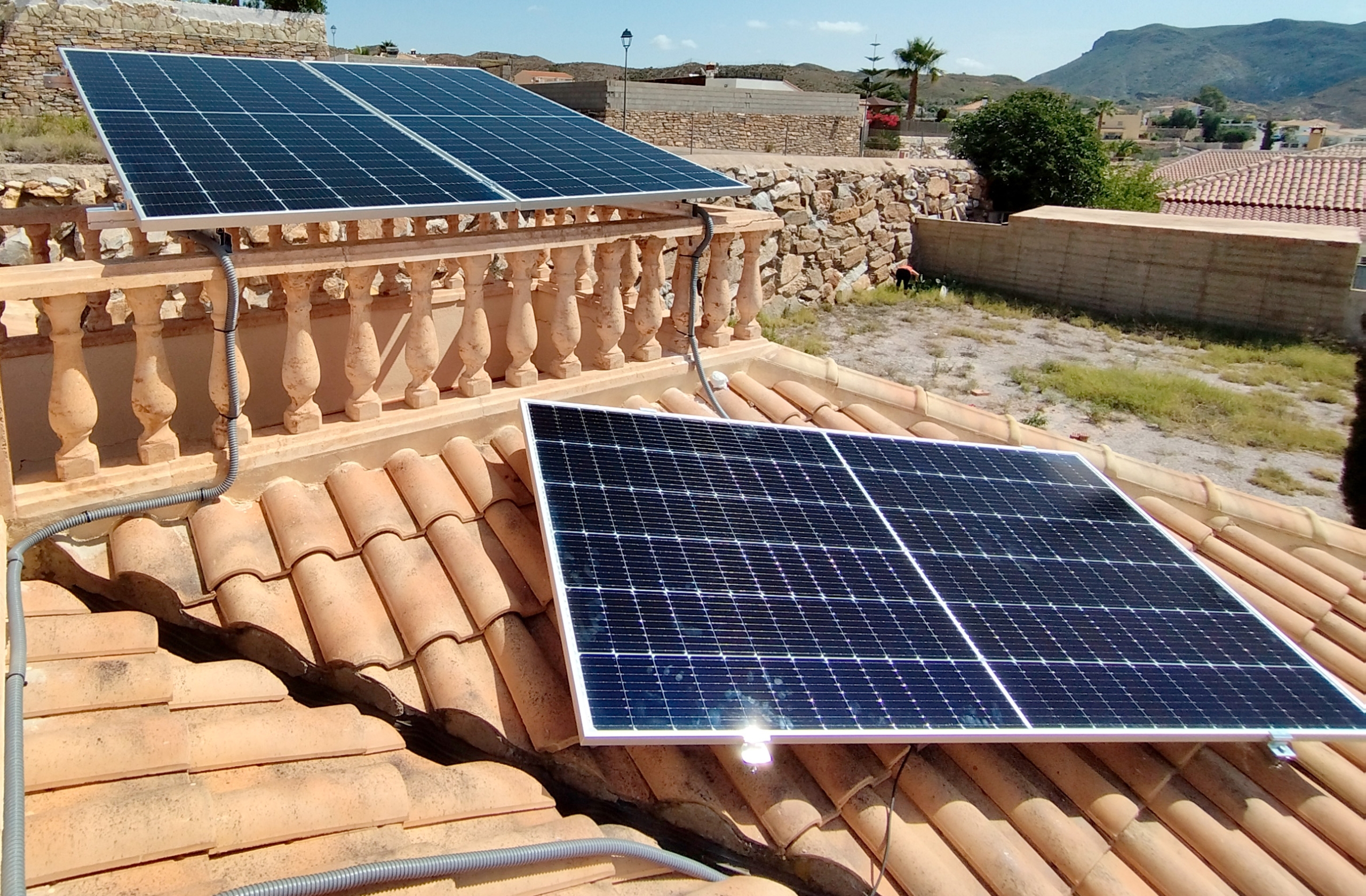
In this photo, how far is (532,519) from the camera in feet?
13.4

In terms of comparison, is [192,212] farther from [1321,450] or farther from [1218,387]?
[1218,387]

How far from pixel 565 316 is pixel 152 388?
6.80 ft

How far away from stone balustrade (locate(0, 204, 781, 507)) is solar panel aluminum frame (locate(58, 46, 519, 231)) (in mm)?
172

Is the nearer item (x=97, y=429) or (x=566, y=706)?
(x=566, y=706)

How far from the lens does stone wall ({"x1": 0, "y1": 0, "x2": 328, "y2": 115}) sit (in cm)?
1842

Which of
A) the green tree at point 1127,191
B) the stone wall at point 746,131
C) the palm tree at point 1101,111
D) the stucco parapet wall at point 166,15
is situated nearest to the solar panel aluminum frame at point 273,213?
the stucco parapet wall at point 166,15

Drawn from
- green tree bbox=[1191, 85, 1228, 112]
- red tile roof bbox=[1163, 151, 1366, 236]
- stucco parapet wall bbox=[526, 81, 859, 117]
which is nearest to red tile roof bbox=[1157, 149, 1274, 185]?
red tile roof bbox=[1163, 151, 1366, 236]

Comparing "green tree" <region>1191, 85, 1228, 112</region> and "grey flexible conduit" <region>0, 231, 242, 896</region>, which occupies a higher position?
"green tree" <region>1191, 85, 1228, 112</region>

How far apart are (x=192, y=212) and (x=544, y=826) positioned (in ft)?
8.33

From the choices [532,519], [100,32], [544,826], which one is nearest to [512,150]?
[532,519]

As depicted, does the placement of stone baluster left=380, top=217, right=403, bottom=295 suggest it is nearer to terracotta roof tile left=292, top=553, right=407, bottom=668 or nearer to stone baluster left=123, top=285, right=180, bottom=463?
stone baluster left=123, top=285, right=180, bottom=463

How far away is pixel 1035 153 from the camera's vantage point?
2233 centimetres

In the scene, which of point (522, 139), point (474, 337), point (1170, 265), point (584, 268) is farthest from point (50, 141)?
point (1170, 265)

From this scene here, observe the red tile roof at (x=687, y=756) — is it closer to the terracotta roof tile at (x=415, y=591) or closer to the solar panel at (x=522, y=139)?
the terracotta roof tile at (x=415, y=591)
